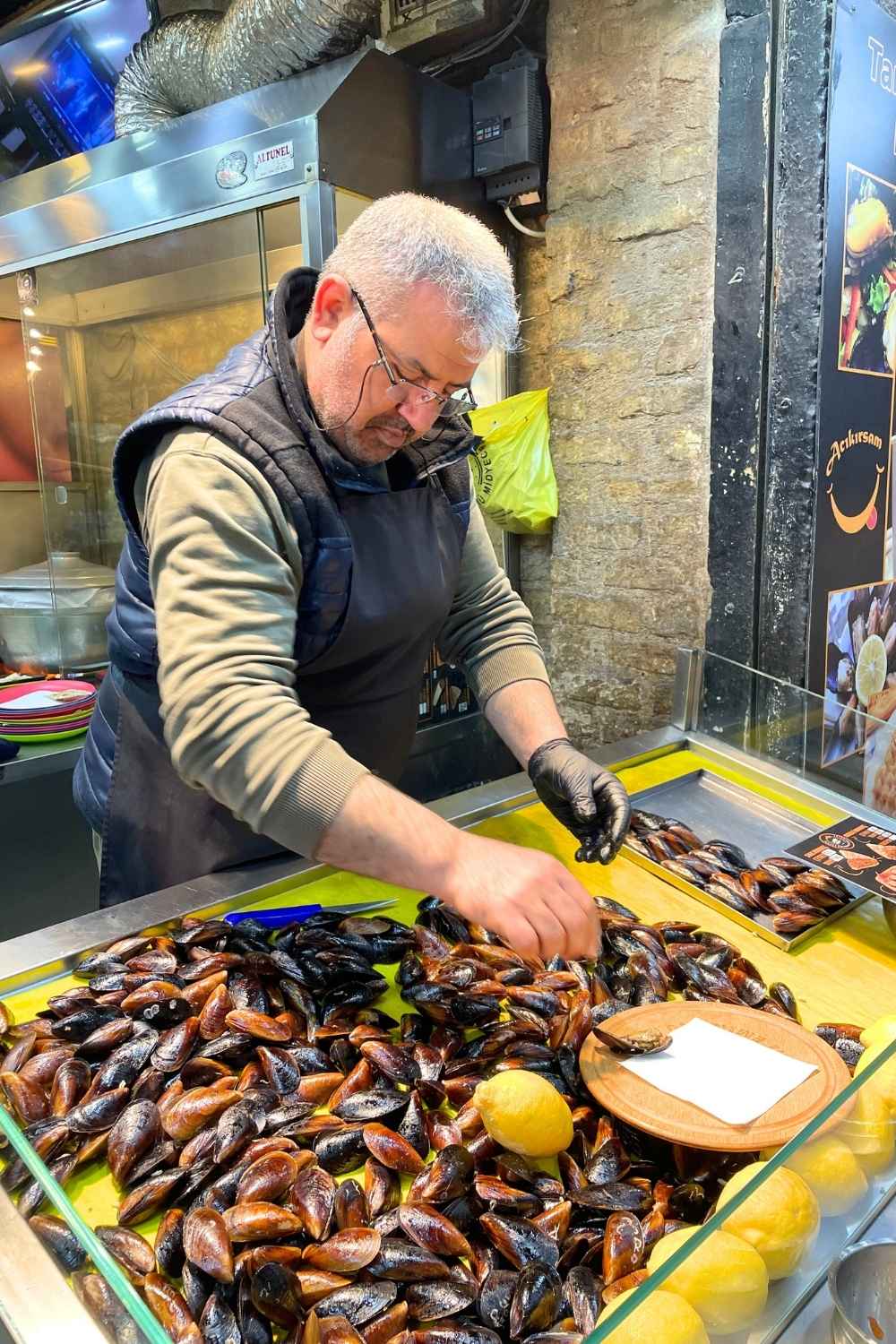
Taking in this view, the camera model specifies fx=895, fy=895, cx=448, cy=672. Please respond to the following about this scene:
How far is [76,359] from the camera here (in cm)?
368

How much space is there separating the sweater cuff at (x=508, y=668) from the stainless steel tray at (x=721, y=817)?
1.10 feet

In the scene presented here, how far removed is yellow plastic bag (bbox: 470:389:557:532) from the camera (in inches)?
119

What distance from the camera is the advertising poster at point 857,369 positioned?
2.42 m

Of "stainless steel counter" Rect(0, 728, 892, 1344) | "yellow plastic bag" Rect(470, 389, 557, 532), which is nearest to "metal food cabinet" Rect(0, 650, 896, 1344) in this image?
"stainless steel counter" Rect(0, 728, 892, 1344)

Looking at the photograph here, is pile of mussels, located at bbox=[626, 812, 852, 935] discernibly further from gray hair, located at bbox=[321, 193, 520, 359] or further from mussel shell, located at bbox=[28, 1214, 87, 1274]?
mussel shell, located at bbox=[28, 1214, 87, 1274]

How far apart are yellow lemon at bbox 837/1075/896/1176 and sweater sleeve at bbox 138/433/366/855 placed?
68 centimetres

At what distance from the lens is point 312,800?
1179mm

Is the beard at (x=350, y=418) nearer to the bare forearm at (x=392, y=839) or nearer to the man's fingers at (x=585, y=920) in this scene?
the bare forearm at (x=392, y=839)

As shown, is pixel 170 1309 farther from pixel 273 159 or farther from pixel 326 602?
pixel 273 159

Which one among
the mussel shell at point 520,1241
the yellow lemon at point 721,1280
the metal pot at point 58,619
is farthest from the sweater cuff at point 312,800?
the metal pot at point 58,619

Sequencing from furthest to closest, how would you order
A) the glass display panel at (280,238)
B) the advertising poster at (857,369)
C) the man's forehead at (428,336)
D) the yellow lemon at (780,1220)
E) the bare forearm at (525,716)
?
the glass display panel at (280,238)
the advertising poster at (857,369)
the bare forearm at (525,716)
the man's forehead at (428,336)
the yellow lemon at (780,1220)

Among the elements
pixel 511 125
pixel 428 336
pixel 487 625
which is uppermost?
pixel 511 125

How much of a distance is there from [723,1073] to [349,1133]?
0.41 meters

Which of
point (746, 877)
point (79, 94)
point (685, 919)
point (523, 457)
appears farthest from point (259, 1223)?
point (79, 94)
